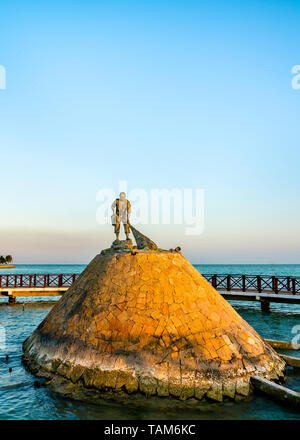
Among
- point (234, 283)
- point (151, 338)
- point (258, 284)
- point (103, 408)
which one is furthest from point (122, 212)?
point (234, 283)

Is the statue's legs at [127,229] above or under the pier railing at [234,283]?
above

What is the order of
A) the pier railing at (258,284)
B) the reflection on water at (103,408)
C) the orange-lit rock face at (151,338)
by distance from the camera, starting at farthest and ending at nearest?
the pier railing at (258,284) → the orange-lit rock face at (151,338) → the reflection on water at (103,408)

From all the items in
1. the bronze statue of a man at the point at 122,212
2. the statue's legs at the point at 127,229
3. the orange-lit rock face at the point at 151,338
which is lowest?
the orange-lit rock face at the point at 151,338

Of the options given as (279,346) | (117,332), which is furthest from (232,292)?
(117,332)

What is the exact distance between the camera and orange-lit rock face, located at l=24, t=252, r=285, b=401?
7.90 m

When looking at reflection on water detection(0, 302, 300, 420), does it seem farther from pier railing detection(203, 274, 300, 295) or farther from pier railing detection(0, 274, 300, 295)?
pier railing detection(203, 274, 300, 295)

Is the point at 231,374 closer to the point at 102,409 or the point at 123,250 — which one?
the point at 102,409

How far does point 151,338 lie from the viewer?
8.40 m

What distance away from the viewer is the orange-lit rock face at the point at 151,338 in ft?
25.9

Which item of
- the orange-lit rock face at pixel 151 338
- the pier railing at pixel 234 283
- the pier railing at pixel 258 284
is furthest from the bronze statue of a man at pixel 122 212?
the pier railing at pixel 258 284

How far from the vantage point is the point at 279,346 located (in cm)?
1291

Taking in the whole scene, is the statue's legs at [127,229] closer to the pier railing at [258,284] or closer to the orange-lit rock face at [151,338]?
the orange-lit rock face at [151,338]

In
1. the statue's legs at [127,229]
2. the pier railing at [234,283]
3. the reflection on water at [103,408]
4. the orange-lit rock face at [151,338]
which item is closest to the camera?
the reflection on water at [103,408]

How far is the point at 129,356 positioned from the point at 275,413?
366cm
